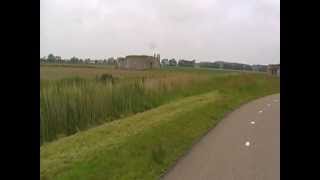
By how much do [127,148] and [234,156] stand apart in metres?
2.41

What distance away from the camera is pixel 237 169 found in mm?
10461

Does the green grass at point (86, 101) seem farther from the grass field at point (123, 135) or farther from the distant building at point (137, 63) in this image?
the distant building at point (137, 63)

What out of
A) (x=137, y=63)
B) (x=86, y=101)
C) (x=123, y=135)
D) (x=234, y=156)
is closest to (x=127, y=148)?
(x=123, y=135)

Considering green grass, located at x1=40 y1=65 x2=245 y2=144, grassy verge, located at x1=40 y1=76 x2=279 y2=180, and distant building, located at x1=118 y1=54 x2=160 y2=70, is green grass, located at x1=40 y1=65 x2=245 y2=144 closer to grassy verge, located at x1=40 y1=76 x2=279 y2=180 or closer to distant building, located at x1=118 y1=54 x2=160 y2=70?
grassy verge, located at x1=40 y1=76 x2=279 y2=180

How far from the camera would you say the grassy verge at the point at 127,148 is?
10289 mm

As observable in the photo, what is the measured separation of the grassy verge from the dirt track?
16.5 inches

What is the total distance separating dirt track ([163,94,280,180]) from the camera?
984 cm

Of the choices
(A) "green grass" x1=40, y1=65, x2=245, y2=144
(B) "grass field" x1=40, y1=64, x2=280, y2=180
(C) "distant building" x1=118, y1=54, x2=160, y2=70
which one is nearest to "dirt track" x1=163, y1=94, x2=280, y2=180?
(B) "grass field" x1=40, y1=64, x2=280, y2=180

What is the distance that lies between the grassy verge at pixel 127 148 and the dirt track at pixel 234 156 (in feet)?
1.38

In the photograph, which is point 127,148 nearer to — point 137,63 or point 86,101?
point 86,101

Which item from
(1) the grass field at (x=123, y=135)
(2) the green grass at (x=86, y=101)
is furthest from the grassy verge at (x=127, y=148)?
(2) the green grass at (x=86, y=101)
